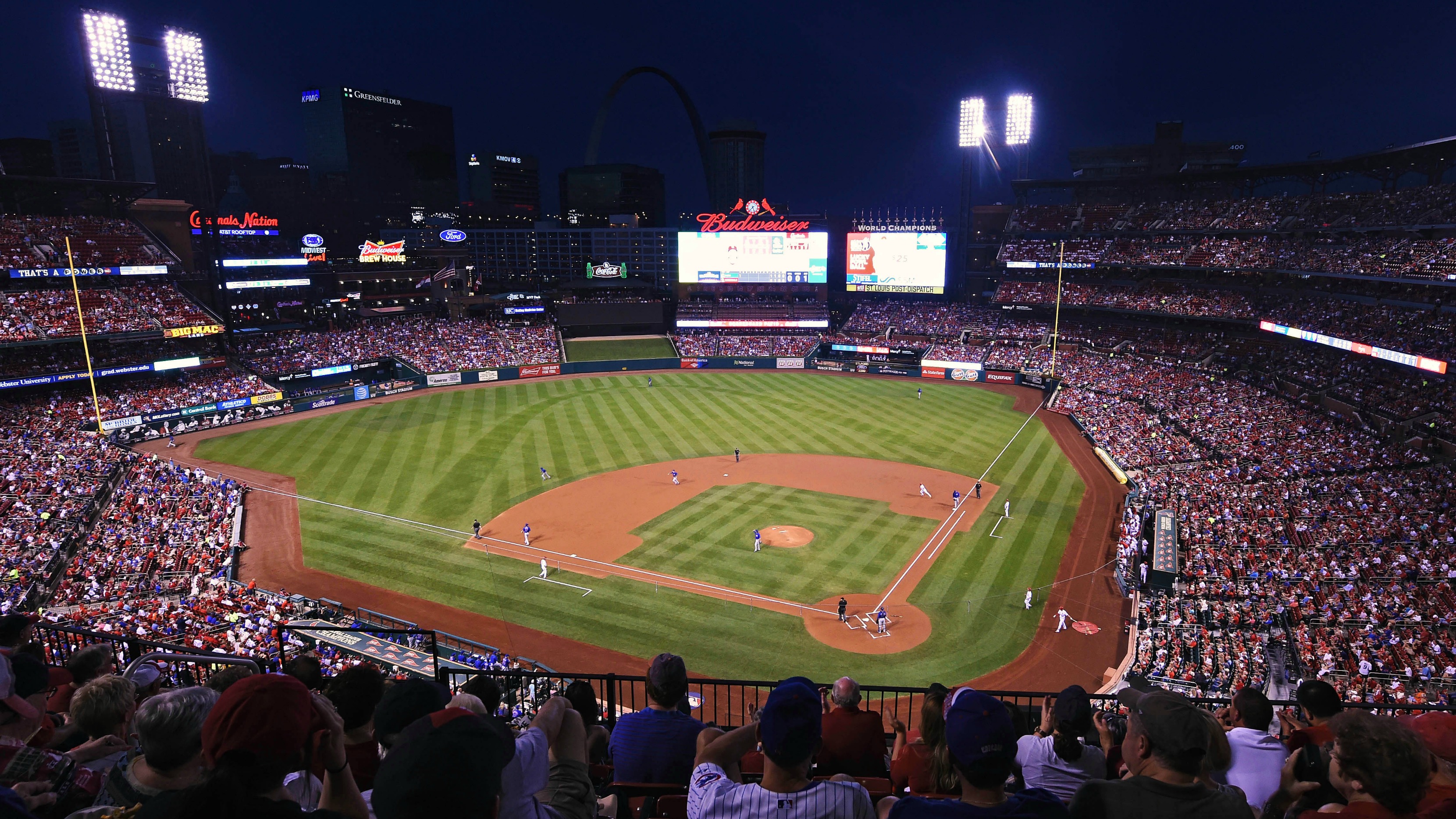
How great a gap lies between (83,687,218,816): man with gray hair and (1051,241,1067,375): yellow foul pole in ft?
195

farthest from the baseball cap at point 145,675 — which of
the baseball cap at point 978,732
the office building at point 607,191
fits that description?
the office building at point 607,191

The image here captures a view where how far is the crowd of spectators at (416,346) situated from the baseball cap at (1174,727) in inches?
2413

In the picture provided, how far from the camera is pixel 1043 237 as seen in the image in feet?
237

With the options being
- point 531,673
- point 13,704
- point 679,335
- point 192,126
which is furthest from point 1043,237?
point 192,126

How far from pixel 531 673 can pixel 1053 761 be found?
638 cm

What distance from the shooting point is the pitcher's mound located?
28938mm

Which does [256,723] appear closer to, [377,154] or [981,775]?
[981,775]

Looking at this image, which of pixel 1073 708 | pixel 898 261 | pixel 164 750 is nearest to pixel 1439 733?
pixel 1073 708

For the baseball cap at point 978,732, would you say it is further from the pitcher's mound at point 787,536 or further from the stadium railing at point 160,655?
the pitcher's mound at point 787,536

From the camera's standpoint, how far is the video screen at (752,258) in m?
77.8

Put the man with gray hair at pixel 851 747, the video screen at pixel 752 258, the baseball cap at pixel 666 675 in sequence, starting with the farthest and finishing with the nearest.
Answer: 1. the video screen at pixel 752 258
2. the man with gray hair at pixel 851 747
3. the baseball cap at pixel 666 675

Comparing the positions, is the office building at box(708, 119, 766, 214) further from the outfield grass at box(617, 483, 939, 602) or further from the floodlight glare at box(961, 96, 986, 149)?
the outfield grass at box(617, 483, 939, 602)

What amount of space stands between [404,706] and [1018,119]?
8211 cm

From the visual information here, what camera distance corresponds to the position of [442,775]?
2.65 metres
